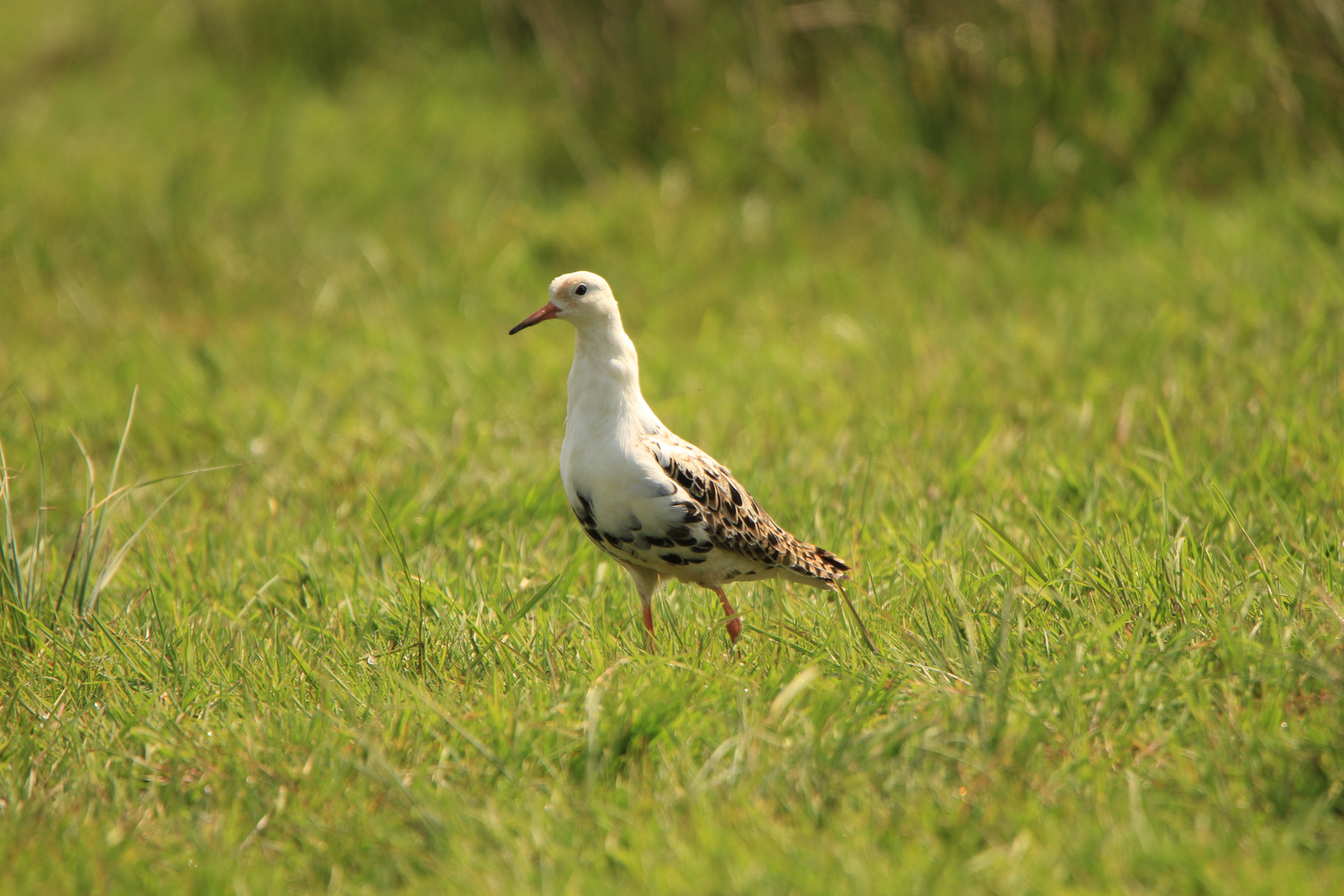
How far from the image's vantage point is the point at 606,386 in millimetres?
3617

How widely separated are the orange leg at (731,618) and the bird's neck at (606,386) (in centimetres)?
60

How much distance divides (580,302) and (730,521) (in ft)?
2.85

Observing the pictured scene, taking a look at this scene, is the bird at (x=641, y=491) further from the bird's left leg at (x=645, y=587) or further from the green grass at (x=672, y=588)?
the green grass at (x=672, y=588)

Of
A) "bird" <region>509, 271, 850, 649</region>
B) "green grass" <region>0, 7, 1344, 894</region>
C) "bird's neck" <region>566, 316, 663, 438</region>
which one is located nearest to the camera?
"green grass" <region>0, 7, 1344, 894</region>

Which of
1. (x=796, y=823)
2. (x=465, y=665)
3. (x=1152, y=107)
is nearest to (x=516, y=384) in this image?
(x=465, y=665)

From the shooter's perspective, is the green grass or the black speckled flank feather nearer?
the green grass

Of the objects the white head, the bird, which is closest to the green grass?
the bird

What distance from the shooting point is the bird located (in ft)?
11.4

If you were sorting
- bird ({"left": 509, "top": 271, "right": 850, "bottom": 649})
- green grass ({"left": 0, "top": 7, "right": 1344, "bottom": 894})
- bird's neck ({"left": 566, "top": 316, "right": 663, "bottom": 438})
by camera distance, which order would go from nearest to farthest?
green grass ({"left": 0, "top": 7, "right": 1344, "bottom": 894})
bird ({"left": 509, "top": 271, "right": 850, "bottom": 649})
bird's neck ({"left": 566, "top": 316, "right": 663, "bottom": 438})

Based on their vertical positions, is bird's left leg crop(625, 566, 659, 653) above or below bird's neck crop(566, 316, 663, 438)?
below

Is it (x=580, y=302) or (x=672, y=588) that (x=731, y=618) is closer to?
(x=672, y=588)

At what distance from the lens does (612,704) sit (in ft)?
9.89

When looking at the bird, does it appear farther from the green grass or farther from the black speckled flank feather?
the green grass

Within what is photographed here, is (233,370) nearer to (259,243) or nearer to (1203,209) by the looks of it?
(259,243)
